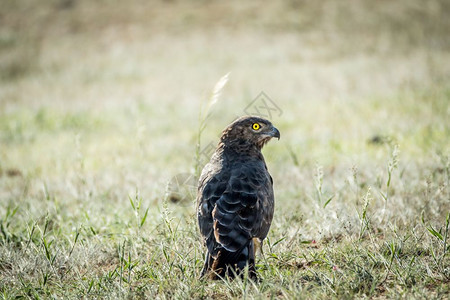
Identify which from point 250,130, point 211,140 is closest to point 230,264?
point 250,130

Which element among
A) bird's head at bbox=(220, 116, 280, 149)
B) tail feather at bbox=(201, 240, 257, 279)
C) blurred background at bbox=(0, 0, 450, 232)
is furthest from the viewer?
blurred background at bbox=(0, 0, 450, 232)

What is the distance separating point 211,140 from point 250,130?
4.85 meters

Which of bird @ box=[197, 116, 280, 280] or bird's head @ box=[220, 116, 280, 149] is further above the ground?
bird's head @ box=[220, 116, 280, 149]

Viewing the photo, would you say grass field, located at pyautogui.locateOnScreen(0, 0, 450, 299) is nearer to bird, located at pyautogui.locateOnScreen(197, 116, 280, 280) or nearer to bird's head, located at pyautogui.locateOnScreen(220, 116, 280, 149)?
bird, located at pyautogui.locateOnScreen(197, 116, 280, 280)

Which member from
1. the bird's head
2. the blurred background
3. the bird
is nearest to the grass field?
the blurred background

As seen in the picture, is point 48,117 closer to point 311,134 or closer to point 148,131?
point 148,131

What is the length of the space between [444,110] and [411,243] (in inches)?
230

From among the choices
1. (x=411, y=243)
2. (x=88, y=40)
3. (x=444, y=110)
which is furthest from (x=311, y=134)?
(x=88, y=40)

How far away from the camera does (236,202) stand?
11.9ft

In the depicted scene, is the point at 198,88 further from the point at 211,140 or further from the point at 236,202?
the point at 236,202

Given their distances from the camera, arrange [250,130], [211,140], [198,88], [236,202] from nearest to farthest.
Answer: [236,202] < [250,130] < [211,140] < [198,88]

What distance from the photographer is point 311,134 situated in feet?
30.1

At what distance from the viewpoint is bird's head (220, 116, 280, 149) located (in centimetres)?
443

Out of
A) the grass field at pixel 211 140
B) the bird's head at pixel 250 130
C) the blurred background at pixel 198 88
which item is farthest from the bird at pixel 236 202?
the blurred background at pixel 198 88
